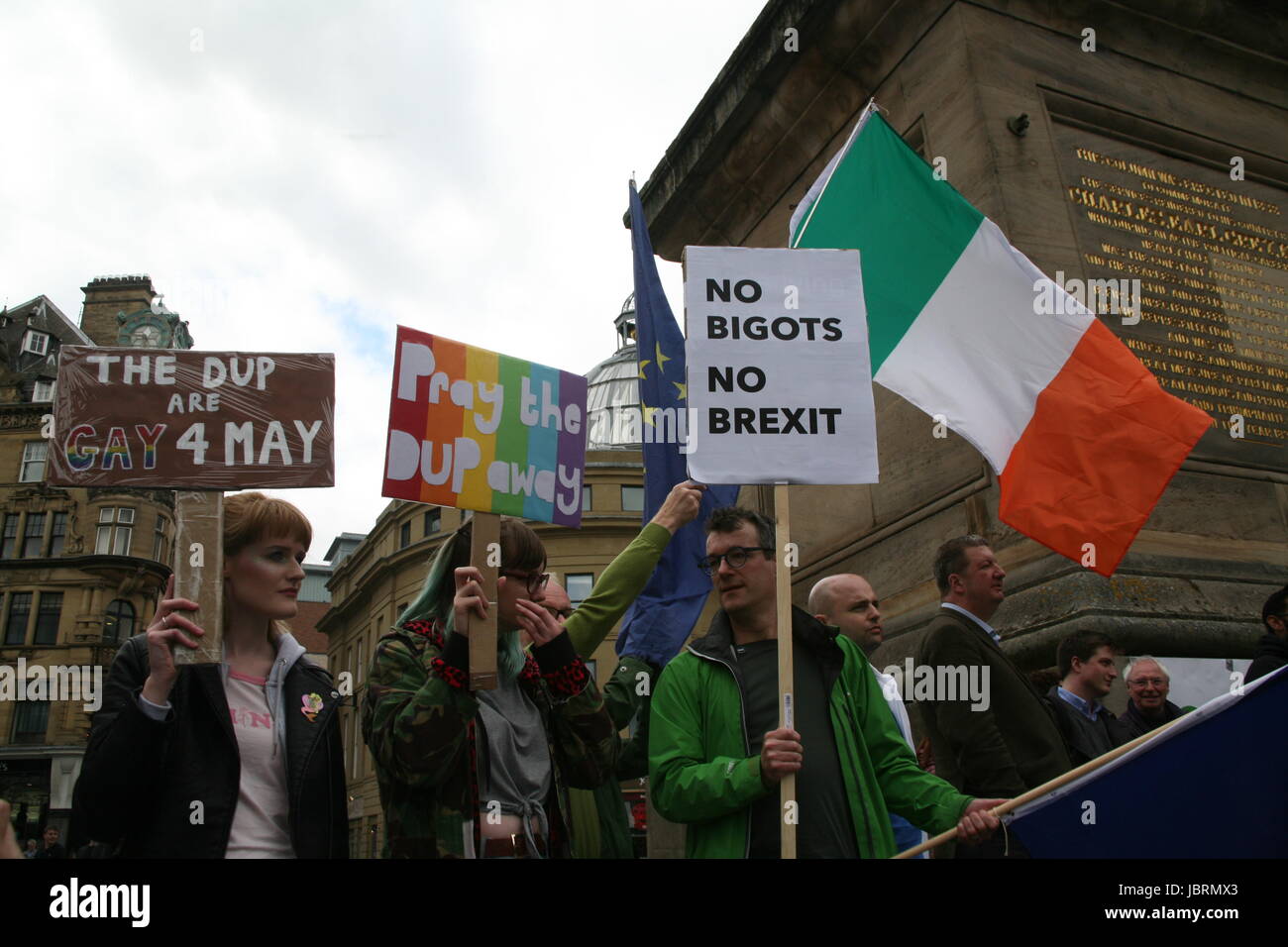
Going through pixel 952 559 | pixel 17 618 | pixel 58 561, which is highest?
pixel 58 561

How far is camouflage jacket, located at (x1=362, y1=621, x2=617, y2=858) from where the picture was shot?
300 cm

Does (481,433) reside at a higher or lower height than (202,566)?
higher

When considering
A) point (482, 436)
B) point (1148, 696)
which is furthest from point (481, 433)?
point (1148, 696)

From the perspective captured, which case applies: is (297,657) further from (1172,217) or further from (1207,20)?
(1207,20)

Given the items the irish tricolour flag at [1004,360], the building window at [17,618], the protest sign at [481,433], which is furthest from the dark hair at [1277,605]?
the building window at [17,618]

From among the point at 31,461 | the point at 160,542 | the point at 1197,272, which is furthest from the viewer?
the point at 160,542

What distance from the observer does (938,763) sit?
436cm

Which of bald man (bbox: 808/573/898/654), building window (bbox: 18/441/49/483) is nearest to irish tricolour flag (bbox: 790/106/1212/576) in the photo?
bald man (bbox: 808/573/898/654)

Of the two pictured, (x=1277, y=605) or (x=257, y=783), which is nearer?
(x=257, y=783)

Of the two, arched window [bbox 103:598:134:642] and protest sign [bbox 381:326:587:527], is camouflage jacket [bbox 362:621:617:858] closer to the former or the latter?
protest sign [bbox 381:326:587:527]

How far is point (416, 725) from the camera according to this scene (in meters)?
2.97

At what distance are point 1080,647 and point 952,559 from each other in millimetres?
1074

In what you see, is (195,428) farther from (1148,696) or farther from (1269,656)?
(1148,696)
